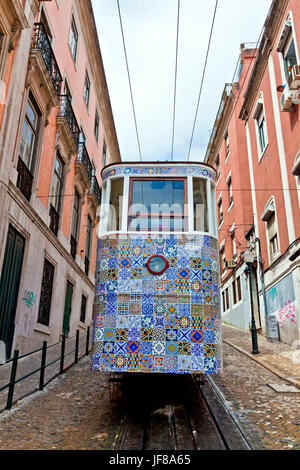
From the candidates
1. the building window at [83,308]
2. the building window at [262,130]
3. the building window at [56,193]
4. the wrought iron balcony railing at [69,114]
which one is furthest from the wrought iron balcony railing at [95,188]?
the building window at [262,130]

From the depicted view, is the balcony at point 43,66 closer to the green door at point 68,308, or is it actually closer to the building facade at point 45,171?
the building facade at point 45,171

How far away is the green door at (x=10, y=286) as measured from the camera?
29.6ft

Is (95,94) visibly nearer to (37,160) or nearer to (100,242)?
(37,160)

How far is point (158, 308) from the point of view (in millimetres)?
5488

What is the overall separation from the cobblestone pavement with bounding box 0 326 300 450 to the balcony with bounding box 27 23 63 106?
27.6ft

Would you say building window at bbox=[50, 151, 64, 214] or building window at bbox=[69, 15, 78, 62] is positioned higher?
building window at bbox=[69, 15, 78, 62]

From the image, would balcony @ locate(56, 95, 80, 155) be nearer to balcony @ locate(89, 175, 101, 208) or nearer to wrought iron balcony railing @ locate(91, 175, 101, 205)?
balcony @ locate(89, 175, 101, 208)

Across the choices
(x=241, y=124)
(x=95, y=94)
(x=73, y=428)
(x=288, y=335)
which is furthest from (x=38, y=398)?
(x=241, y=124)

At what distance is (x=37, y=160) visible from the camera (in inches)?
453

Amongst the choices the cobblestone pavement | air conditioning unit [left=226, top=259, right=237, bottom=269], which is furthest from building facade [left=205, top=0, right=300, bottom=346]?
the cobblestone pavement

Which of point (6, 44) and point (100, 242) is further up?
point (6, 44)

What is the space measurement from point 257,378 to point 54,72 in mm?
11592

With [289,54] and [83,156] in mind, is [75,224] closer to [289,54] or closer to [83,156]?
[83,156]

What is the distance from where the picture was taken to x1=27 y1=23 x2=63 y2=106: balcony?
10695 millimetres
